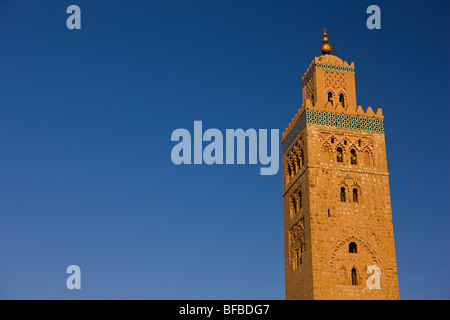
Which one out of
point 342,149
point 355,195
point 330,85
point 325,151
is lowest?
point 355,195

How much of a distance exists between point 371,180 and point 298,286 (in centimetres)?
569

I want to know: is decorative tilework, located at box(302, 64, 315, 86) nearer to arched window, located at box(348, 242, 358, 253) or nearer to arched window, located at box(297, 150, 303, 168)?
arched window, located at box(297, 150, 303, 168)

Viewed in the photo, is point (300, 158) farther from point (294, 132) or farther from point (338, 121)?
point (338, 121)

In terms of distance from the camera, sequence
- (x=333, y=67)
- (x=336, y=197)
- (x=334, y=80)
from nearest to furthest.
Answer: (x=336, y=197)
(x=334, y=80)
(x=333, y=67)

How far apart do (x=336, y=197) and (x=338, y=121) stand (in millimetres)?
3669

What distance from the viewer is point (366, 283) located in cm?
2672

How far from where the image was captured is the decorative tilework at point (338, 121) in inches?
1134

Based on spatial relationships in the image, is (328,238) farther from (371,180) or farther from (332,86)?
(332,86)

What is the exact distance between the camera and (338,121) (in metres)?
29.1

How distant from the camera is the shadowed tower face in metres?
26.6

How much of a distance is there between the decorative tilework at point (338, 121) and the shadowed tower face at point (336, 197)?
0.15 ft

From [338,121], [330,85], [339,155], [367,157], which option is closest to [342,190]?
[339,155]

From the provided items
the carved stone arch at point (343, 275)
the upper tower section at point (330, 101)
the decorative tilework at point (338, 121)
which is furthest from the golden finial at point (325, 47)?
the carved stone arch at point (343, 275)
